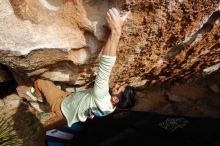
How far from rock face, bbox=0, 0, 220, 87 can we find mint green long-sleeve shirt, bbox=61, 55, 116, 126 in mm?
373

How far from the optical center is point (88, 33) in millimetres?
3773

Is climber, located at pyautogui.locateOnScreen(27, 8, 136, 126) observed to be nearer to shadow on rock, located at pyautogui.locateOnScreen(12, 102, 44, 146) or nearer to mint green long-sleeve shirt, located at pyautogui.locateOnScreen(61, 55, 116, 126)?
mint green long-sleeve shirt, located at pyautogui.locateOnScreen(61, 55, 116, 126)

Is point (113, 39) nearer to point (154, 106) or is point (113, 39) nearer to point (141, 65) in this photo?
point (141, 65)

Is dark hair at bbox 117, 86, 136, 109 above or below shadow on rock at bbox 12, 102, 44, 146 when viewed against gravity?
above

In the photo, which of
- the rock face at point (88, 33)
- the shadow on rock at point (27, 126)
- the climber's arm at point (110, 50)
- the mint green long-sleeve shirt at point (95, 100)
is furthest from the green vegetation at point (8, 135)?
the climber's arm at point (110, 50)

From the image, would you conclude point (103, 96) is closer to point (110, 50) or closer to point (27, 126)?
point (110, 50)

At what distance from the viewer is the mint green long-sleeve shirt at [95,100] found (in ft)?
11.3

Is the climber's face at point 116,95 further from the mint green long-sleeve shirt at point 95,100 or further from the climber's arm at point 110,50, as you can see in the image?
the climber's arm at point 110,50

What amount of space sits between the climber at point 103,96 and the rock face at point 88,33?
0.17 meters

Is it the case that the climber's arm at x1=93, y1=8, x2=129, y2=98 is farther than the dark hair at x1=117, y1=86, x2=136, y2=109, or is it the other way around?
the dark hair at x1=117, y1=86, x2=136, y2=109

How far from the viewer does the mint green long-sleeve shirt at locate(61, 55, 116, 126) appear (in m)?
3.44

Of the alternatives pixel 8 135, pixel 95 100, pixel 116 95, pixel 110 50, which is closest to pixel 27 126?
pixel 8 135

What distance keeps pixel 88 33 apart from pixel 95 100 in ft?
2.27

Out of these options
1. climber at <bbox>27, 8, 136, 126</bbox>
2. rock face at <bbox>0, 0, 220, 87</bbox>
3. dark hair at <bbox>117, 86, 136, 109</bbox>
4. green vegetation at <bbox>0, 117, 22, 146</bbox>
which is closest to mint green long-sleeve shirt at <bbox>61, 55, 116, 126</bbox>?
climber at <bbox>27, 8, 136, 126</bbox>
